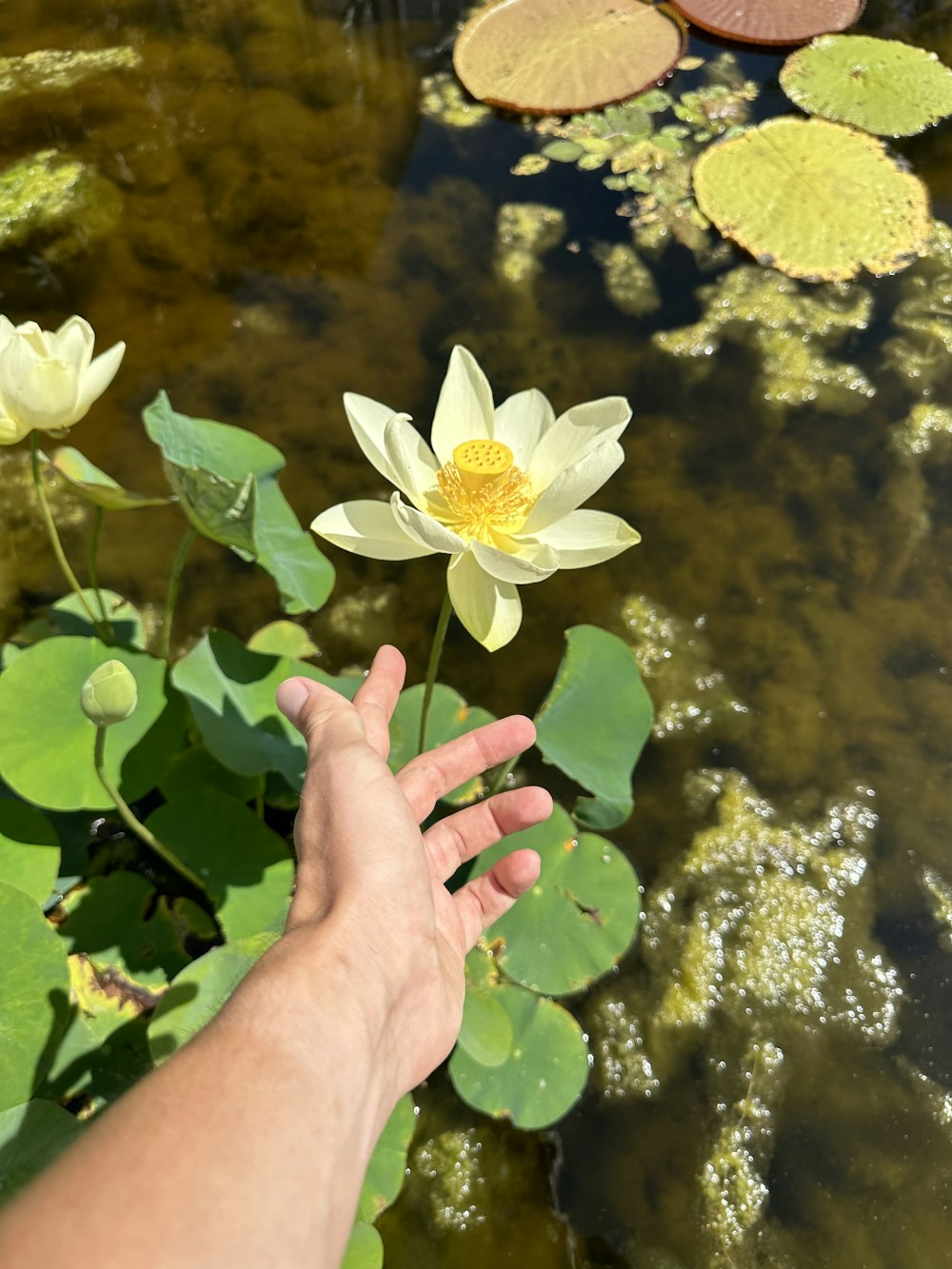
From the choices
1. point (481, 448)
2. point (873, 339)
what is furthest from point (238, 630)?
point (873, 339)

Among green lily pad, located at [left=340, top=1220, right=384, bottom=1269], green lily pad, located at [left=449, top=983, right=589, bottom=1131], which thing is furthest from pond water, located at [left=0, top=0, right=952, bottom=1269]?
green lily pad, located at [left=340, top=1220, right=384, bottom=1269]

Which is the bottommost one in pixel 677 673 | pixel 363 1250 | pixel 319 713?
pixel 677 673

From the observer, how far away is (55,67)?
332 cm

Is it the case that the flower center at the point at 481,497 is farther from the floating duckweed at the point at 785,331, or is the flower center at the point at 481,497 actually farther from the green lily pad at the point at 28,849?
the floating duckweed at the point at 785,331

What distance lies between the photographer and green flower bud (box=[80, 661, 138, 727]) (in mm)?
1172

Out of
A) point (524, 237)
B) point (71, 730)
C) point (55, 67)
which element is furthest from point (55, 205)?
point (71, 730)

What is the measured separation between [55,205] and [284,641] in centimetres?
200

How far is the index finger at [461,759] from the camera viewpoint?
1426 mm

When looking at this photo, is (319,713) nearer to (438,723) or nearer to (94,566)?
(438,723)

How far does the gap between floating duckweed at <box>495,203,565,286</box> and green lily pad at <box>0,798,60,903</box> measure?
211 centimetres

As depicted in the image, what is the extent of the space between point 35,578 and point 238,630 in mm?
551

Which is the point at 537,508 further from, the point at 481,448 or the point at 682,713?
the point at 682,713

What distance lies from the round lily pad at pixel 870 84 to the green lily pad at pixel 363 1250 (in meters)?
3.54

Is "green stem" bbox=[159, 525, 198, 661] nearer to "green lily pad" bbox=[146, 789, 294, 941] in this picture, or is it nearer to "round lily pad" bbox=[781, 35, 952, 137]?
"green lily pad" bbox=[146, 789, 294, 941]
